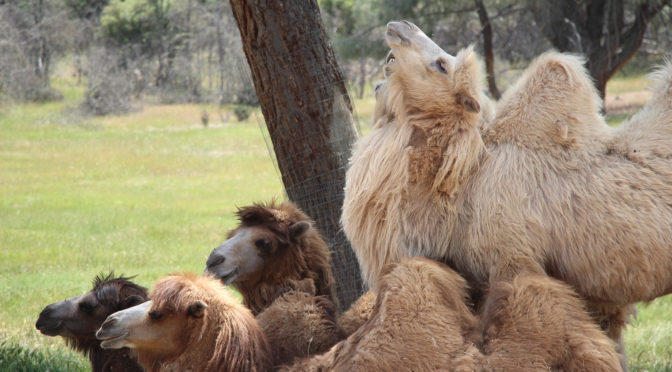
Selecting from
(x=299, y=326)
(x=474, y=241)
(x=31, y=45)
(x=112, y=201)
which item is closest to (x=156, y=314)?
(x=299, y=326)

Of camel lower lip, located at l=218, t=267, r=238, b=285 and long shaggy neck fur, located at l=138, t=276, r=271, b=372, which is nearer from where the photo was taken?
long shaggy neck fur, located at l=138, t=276, r=271, b=372

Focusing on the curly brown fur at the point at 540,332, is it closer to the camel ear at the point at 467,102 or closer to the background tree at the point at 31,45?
the camel ear at the point at 467,102

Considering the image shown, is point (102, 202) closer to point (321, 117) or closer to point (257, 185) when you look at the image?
point (257, 185)

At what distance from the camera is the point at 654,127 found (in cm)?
403

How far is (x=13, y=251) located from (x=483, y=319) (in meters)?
11.4

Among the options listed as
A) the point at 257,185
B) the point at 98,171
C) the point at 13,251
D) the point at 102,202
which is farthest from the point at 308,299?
the point at 98,171

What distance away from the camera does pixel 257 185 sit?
74.0ft

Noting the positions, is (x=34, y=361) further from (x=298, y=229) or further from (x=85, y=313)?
(x=298, y=229)

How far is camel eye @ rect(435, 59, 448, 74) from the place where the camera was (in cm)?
418

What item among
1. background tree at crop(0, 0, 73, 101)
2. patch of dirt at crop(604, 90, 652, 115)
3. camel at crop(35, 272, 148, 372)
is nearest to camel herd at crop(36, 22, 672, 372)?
camel at crop(35, 272, 148, 372)

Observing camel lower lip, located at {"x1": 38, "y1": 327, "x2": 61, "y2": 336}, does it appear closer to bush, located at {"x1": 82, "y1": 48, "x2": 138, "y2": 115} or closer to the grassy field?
the grassy field

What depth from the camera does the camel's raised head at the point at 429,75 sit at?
4129mm

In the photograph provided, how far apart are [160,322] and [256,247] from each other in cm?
112

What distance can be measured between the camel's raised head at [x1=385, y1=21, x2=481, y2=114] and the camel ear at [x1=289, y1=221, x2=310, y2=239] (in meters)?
1.20
